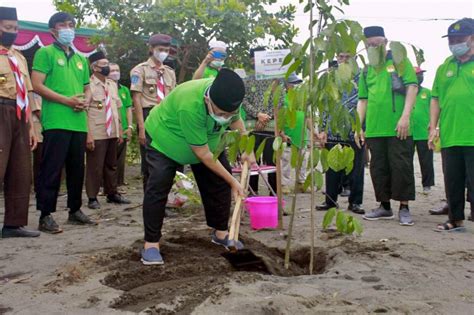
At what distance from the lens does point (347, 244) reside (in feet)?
13.0

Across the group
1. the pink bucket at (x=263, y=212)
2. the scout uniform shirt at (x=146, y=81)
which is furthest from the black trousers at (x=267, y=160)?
the pink bucket at (x=263, y=212)

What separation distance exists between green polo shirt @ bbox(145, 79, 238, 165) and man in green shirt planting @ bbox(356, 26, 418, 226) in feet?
6.44

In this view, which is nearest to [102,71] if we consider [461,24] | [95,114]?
[95,114]

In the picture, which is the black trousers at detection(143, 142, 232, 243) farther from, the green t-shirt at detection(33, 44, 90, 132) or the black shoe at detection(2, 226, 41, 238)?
the black shoe at detection(2, 226, 41, 238)

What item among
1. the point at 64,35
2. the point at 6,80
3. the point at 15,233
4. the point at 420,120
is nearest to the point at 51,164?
the point at 15,233

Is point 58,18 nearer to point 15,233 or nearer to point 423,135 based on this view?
point 15,233

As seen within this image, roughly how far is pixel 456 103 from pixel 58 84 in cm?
350

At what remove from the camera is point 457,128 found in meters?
4.55

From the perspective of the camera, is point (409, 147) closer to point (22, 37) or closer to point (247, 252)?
point (247, 252)

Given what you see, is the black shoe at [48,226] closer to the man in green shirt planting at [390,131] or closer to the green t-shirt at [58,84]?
the green t-shirt at [58,84]

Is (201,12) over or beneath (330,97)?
over

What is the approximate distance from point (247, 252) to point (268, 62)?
2136mm

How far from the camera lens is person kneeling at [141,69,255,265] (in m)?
3.21

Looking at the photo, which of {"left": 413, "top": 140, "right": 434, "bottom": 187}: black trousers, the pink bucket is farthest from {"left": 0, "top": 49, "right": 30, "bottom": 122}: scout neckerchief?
{"left": 413, "top": 140, "right": 434, "bottom": 187}: black trousers
